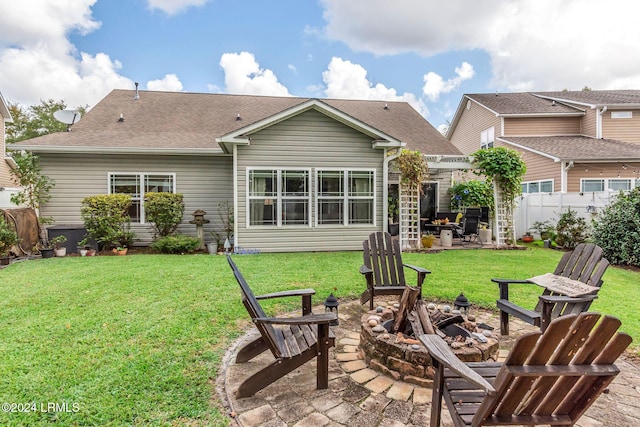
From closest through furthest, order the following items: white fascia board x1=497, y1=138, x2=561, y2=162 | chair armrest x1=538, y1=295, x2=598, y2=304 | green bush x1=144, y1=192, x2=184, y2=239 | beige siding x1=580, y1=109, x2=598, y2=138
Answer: chair armrest x1=538, y1=295, x2=598, y2=304, green bush x1=144, y1=192, x2=184, y2=239, white fascia board x1=497, y1=138, x2=561, y2=162, beige siding x1=580, y1=109, x2=598, y2=138

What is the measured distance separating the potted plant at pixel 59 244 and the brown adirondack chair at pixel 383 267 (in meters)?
8.34

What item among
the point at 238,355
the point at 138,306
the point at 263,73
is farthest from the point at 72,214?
the point at 263,73

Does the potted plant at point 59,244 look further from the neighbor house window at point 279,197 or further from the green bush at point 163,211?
the neighbor house window at point 279,197

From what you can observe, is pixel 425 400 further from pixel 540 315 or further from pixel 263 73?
pixel 263 73

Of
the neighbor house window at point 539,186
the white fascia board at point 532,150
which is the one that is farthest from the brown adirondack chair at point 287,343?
the neighbor house window at point 539,186

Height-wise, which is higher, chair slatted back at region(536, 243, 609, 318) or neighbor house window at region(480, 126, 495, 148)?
neighbor house window at region(480, 126, 495, 148)

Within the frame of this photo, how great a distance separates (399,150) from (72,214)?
9653mm

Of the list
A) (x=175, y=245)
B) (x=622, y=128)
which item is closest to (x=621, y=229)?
(x=622, y=128)

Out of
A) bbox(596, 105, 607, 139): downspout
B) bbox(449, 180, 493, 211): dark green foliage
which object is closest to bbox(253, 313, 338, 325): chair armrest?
bbox(449, 180, 493, 211): dark green foliage

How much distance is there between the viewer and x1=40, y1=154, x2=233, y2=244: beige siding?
9570 millimetres

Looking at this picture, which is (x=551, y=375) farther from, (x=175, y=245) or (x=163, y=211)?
(x=163, y=211)

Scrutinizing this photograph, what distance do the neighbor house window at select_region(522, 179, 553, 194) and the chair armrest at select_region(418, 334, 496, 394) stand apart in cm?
1434

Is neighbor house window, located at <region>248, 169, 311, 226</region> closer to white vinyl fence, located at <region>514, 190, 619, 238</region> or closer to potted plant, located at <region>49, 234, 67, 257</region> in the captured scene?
potted plant, located at <region>49, 234, 67, 257</region>

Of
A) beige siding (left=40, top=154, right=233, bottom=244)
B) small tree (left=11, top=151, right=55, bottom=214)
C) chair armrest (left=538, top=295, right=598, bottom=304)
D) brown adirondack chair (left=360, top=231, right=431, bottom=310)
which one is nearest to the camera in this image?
chair armrest (left=538, top=295, right=598, bottom=304)
